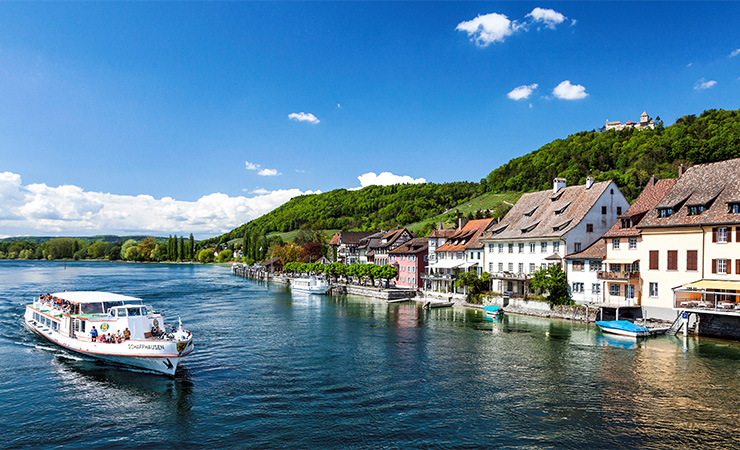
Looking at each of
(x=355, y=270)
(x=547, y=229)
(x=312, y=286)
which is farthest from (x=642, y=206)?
(x=312, y=286)

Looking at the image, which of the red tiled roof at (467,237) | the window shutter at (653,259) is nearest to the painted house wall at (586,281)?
the window shutter at (653,259)

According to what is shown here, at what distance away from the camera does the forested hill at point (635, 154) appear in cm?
13400

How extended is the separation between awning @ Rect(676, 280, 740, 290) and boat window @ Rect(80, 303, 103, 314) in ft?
171

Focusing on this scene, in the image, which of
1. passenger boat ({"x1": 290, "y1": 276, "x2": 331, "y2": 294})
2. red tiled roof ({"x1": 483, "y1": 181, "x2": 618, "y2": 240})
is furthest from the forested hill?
passenger boat ({"x1": 290, "y1": 276, "x2": 331, "y2": 294})

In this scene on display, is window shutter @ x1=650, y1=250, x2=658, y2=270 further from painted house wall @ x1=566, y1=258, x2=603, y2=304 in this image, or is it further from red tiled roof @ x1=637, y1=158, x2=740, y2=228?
painted house wall @ x1=566, y1=258, x2=603, y2=304

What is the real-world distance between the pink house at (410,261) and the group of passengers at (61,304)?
196 ft

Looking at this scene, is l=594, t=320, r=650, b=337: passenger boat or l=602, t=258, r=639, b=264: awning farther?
l=602, t=258, r=639, b=264: awning

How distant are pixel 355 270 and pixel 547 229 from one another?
49.0 meters

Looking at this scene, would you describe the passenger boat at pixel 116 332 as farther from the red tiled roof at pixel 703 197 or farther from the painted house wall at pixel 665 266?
the red tiled roof at pixel 703 197

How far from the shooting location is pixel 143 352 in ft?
106

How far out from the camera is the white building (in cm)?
6062

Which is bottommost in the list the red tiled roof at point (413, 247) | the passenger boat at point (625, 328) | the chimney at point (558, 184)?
the passenger boat at point (625, 328)

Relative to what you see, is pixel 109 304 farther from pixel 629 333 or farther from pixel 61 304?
pixel 629 333

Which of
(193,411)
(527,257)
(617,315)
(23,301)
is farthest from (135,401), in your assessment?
(23,301)
